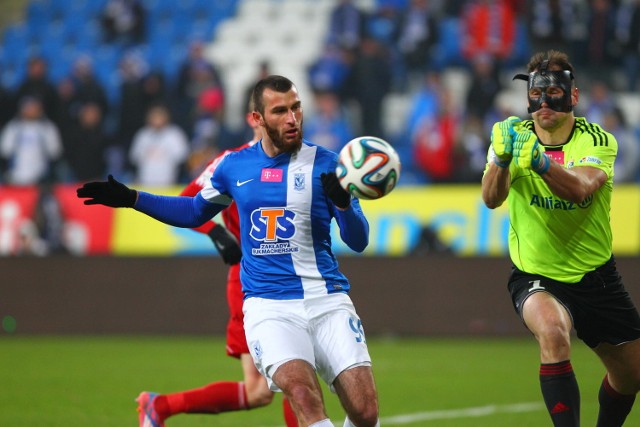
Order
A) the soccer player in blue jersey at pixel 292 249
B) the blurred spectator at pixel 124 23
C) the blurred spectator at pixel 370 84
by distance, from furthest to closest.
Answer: the blurred spectator at pixel 124 23, the blurred spectator at pixel 370 84, the soccer player in blue jersey at pixel 292 249

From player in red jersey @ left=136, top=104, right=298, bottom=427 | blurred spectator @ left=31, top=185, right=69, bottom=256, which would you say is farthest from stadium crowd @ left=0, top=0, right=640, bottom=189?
player in red jersey @ left=136, top=104, right=298, bottom=427

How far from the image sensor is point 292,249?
6098 mm

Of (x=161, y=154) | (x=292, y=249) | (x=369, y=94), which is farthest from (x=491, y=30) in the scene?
(x=292, y=249)

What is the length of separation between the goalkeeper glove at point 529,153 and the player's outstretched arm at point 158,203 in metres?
1.76

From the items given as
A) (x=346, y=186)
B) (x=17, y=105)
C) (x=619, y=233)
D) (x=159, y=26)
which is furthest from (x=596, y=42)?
(x=346, y=186)

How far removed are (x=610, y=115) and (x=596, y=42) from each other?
2.04 meters

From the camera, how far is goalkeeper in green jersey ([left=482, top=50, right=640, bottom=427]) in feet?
21.0

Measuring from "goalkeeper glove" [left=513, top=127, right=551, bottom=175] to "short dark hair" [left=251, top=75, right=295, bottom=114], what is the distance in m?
1.30

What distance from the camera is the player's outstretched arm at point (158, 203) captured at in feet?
20.6

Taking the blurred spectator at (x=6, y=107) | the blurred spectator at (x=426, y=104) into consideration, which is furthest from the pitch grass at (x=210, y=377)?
the blurred spectator at (x=6, y=107)

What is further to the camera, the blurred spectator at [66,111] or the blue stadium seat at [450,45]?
the blue stadium seat at [450,45]

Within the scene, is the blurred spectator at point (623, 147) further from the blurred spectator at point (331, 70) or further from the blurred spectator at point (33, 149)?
the blurred spectator at point (33, 149)

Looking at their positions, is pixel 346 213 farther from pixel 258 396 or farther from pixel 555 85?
pixel 258 396

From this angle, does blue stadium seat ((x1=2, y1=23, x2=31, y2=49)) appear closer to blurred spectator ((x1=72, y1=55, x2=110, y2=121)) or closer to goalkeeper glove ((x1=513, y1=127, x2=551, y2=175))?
blurred spectator ((x1=72, y1=55, x2=110, y2=121))
